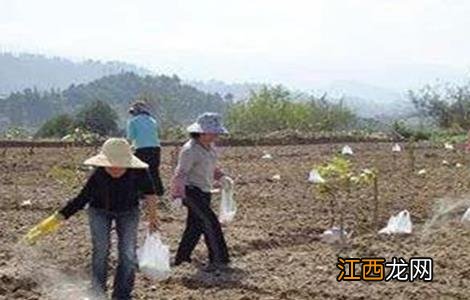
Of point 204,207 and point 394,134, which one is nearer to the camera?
point 204,207

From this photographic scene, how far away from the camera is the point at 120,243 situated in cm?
678

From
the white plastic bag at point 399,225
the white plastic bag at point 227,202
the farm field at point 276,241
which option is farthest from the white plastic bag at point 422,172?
the white plastic bag at point 227,202

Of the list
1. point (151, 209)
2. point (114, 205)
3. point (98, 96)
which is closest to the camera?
point (114, 205)

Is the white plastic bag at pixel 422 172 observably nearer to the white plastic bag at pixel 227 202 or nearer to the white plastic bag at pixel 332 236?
the white plastic bag at pixel 332 236

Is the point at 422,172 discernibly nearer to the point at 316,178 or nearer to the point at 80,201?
Answer: the point at 316,178

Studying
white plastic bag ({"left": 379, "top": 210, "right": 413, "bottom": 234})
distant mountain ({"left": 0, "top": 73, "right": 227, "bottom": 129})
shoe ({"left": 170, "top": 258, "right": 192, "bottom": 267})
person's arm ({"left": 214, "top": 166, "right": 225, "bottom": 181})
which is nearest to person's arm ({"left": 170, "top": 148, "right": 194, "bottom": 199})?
person's arm ({"left": 214, "top": 166, "right": 225, "bottom": 181})

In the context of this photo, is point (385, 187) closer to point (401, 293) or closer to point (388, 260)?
point (388, 260)

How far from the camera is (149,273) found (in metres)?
7.18

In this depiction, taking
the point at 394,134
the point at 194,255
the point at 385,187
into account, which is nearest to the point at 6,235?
the point at 194,255

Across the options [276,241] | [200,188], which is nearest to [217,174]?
[200,188]

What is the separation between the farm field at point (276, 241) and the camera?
295 inches

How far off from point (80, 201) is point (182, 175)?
6.17 feet

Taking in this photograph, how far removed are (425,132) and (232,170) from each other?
15.6 metres

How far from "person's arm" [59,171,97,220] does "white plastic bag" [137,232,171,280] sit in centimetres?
67
